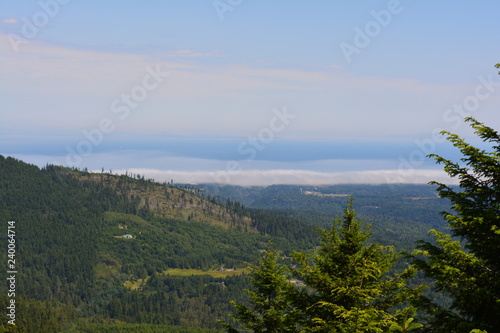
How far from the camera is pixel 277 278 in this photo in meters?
33.0

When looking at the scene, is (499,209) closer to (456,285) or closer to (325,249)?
(456,285)

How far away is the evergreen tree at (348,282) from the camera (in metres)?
23.3

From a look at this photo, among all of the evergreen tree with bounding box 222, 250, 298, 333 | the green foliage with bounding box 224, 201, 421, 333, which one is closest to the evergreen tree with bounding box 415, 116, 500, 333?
the green foliage with bounding box 224, 201, 421, 333

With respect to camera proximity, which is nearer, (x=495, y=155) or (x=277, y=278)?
(x=495, y=155)

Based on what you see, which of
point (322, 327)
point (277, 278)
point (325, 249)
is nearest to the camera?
point (322, 327)

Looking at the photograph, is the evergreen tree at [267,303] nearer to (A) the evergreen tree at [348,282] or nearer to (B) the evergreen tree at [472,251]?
(A) the evergreen tree at [348,282]

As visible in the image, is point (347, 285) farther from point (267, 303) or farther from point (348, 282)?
point (267, 303)

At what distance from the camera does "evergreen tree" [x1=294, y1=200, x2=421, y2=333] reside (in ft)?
76.3

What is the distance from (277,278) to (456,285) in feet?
55.9

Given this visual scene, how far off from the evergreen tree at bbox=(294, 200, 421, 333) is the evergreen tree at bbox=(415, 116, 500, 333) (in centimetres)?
495

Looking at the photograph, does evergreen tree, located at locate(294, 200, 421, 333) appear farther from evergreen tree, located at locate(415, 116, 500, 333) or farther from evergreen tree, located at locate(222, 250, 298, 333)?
evergreen tree, located at locate(222, 250, 298, 333)

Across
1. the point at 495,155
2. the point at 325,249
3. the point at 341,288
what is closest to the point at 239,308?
the point at 325,249

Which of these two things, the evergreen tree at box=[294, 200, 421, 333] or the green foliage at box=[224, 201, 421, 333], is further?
the evergreen tree at box=[294, 200, 421, 333]

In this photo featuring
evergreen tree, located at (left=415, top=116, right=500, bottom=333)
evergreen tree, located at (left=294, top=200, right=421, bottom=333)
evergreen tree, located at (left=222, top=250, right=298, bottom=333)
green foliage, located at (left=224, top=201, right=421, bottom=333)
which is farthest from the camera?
evergreen tree, located at (left=222, top=250, right=298, bottom=333)
